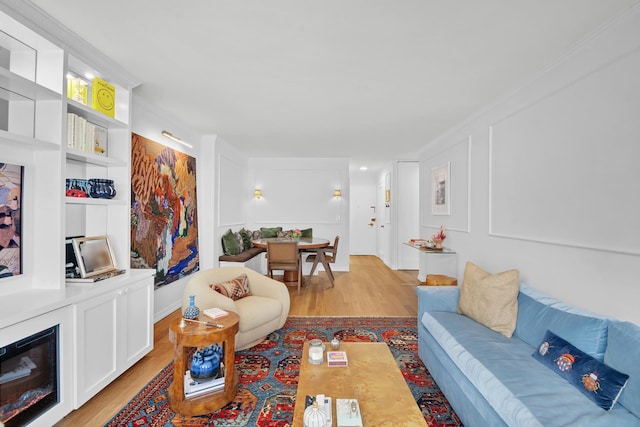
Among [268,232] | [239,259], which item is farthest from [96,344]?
[268,232]

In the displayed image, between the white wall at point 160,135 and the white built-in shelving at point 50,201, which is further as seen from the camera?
the white wall at point 160,135

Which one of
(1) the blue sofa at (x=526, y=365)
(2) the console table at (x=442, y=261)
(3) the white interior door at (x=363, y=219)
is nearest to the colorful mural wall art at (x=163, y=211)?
(1) the blue sofa at (x=526, y=365)

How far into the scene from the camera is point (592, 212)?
2.16 metres

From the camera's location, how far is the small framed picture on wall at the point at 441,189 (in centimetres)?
468

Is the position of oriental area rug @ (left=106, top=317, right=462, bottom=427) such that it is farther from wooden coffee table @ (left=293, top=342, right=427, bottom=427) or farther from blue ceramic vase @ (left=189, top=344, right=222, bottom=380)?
wooden coffee table @ (left=293, top=342, right=427, bottom=427)

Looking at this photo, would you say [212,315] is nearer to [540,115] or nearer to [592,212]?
[592,212]

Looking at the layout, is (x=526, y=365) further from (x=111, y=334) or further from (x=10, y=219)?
(x=10, y=219)

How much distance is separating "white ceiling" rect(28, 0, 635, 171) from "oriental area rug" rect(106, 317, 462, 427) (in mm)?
2582

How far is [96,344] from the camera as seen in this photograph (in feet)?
6.98

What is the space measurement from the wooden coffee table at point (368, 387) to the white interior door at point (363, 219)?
8.05 m

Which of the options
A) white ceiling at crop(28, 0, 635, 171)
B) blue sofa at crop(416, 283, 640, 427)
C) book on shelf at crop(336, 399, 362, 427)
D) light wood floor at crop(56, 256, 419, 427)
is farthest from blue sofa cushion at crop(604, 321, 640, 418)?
light wood floor at crop(56, 256, 419, 427)

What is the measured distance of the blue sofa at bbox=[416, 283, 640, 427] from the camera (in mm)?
1438

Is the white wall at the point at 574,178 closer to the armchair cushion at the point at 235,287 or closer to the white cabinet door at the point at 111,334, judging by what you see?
the armchair cushion at the point at 235,287

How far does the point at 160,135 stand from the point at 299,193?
3584 millimetres
